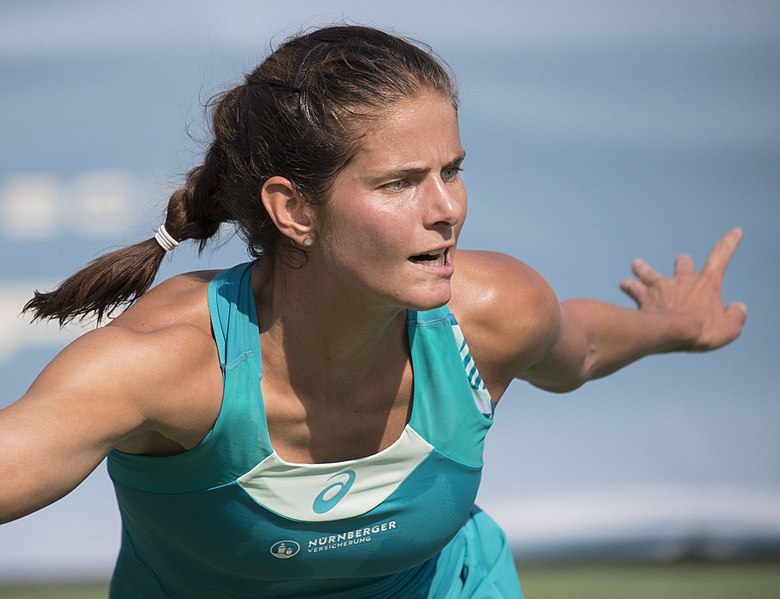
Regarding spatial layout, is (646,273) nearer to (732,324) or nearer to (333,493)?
(732,324)

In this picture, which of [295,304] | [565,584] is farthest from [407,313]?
[565,584]

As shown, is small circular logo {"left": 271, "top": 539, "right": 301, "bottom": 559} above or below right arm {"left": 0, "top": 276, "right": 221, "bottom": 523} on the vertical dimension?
below

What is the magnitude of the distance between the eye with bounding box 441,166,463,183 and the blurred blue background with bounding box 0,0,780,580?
2182mm

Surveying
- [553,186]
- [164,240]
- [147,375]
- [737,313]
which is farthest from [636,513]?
[147,375]

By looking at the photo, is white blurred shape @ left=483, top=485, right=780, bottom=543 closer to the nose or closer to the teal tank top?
the teal tank top

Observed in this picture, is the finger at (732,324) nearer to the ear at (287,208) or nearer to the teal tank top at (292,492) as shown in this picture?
the teal tank top at (292,492)

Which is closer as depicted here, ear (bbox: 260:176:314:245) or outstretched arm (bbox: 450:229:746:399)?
ear (bbox: 260:176:314:245)

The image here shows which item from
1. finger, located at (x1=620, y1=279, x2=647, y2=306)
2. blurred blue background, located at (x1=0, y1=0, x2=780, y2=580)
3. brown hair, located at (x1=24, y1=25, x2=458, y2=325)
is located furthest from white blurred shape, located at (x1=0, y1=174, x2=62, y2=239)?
finger, located at (x1=620, y1=279, x2=647, y2=306)

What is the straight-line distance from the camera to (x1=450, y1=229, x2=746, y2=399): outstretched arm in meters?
1.95

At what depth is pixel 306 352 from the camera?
1.81 m

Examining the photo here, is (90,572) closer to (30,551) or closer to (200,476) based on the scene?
(30,551)

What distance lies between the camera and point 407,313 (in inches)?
74.1

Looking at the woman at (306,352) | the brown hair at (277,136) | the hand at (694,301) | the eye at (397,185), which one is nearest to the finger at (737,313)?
the hand at (694,301)

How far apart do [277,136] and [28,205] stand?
2.34 m
